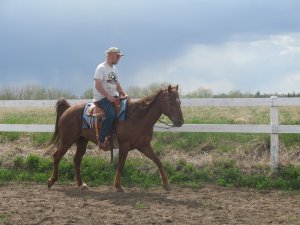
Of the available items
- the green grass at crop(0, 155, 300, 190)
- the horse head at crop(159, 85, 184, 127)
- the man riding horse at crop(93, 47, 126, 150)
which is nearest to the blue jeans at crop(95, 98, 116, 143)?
the man riding horse at crop(93, 47, 126, 150)

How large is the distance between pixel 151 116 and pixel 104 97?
1002 millimetres

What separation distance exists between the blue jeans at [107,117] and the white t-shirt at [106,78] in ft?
0.44

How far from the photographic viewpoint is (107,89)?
30.9 ft

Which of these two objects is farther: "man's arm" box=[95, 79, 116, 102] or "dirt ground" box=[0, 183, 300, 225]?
"man's arm" box=[95, 79, 116, 102]

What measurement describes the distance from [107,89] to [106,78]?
218 millimetres

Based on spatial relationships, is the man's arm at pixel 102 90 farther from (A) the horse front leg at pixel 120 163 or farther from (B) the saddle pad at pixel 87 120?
(A) the horse front leg at pixel 120 163

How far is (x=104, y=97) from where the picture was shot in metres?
9.42

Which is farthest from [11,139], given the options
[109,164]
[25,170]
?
[109,164]

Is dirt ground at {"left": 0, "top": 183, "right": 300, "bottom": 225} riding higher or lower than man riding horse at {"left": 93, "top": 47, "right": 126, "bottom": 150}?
lower

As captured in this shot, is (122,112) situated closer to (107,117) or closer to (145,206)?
(107,117)

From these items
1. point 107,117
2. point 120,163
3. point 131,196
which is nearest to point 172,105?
point 107,117

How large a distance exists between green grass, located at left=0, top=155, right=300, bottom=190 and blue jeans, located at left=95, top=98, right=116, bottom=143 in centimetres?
145

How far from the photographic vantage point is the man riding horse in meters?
9.31

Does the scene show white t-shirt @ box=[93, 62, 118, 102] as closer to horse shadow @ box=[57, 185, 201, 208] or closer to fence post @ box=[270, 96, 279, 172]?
horse shadow @ box=[57, 185, 201, 208]
